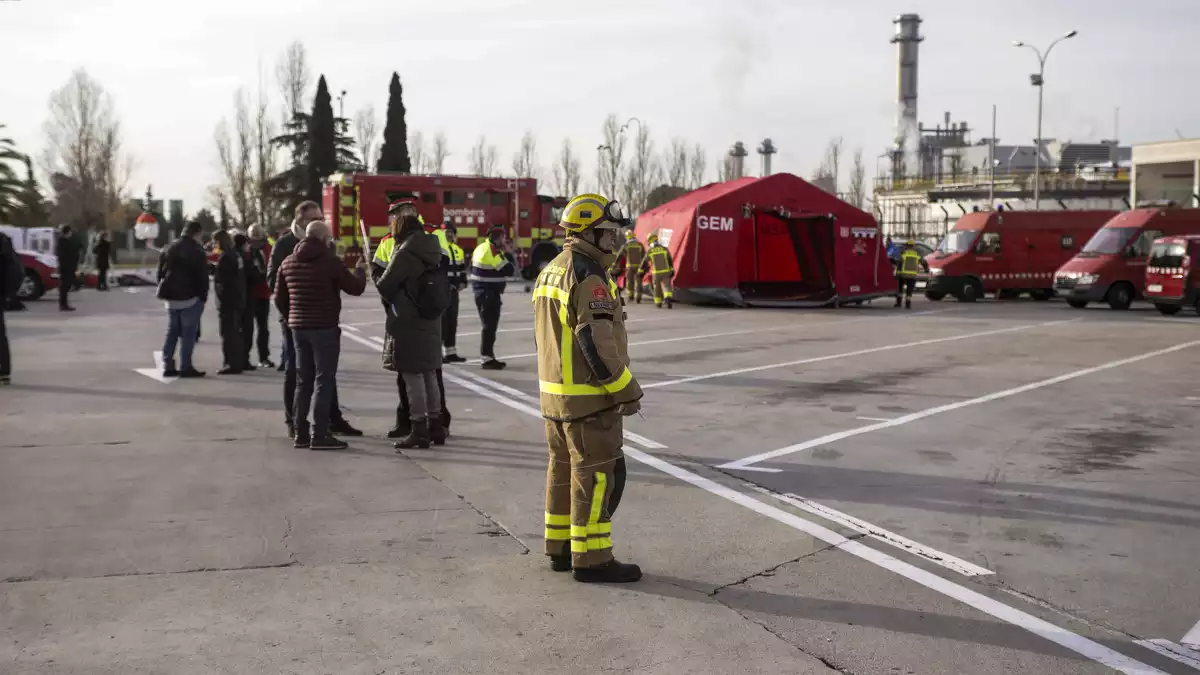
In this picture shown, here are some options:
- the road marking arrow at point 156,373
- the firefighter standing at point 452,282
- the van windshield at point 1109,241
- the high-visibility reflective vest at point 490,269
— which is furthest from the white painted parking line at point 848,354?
the road marking arrow at point 156,373

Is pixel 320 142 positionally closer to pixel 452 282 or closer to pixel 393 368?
pixel 452 282

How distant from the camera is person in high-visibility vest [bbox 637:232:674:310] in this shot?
26531mm

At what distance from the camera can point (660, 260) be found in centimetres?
2652

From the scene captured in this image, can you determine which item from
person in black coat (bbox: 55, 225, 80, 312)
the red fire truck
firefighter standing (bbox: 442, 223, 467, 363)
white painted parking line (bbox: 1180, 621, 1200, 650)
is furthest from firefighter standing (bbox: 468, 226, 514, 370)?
the red fire truck

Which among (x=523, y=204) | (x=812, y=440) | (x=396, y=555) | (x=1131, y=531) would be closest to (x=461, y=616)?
(x=396, y=555)

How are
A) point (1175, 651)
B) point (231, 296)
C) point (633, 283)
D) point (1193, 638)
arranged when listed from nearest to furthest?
point (1175, 651) → point (1193, 638) → point (231, 296) → point (633, 283)

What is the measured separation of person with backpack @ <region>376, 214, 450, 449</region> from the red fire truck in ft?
88.4

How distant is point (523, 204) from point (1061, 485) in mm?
32074

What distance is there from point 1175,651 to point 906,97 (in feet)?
278

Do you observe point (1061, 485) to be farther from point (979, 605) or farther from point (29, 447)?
point (29, 447)

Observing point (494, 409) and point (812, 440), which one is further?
point (494, 409)

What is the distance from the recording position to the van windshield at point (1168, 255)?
25125mm

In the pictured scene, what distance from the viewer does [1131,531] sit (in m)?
6.71

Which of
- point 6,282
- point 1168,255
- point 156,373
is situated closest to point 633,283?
point 1168,255
